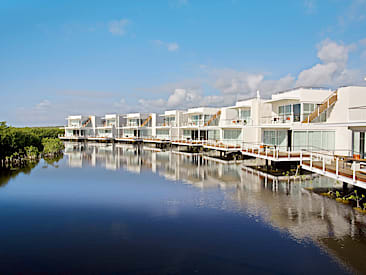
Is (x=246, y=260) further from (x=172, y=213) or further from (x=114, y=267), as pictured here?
(x=172, y=213)

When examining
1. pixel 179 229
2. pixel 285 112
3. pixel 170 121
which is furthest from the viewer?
pixel 170 121

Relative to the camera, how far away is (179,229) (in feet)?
32.1

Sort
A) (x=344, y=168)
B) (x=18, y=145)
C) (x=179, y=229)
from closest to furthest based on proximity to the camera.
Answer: (x=179, y=229) → (x=344, y=168) → (x=18, y=145)

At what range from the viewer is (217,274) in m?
6.88

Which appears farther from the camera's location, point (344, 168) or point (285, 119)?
point (285, 119)

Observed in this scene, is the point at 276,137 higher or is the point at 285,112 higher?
the point at 285,112

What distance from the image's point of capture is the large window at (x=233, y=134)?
3125cm

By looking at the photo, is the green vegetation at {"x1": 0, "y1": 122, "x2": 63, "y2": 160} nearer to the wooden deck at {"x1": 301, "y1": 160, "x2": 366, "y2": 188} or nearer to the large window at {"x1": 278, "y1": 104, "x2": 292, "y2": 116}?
the large window at {"x1": 278, "y1": 104, "x2": 292, "y2": 116}

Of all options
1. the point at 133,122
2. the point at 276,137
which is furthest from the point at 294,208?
the point at 133,122

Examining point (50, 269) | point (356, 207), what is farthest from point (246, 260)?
point (356, 207)

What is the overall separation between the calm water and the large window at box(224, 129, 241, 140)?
14229 millimetres

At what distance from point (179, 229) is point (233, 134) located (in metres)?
22.7

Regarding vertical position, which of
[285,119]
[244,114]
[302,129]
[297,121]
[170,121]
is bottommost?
[302,129]

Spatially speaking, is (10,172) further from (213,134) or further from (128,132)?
(128,132)
